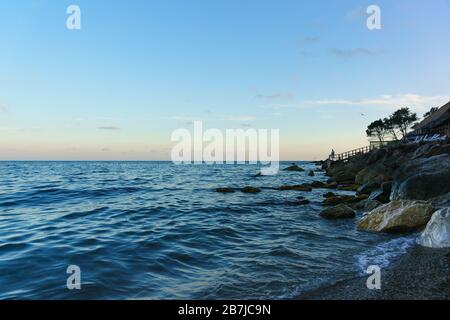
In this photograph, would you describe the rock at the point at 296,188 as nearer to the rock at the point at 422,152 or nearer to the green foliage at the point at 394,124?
the rock at the point at 422,152

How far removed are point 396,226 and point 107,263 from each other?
32.9 feet

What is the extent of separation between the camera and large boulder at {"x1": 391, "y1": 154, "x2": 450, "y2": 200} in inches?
667

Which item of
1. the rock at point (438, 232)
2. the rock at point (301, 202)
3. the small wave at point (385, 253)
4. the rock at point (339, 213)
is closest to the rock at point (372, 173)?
the rock at point (301, 202)

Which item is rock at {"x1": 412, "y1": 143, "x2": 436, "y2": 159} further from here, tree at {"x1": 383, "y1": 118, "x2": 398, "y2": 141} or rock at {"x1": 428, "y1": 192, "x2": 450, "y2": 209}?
tree at {"x1": 383, "y1": 118, "x2": 398, "y2": 141}

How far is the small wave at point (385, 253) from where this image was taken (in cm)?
1028

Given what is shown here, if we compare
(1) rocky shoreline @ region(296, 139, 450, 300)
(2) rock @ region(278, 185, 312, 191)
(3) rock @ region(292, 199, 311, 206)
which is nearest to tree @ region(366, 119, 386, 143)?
(2) rock @ region(278, 185, 312, 191)

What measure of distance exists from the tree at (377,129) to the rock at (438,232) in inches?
3730

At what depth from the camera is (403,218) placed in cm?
1409

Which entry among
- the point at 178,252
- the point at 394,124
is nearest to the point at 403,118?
the point at 394,124

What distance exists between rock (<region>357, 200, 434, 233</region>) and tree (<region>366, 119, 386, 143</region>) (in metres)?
91.5

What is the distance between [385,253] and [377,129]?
98.9m
